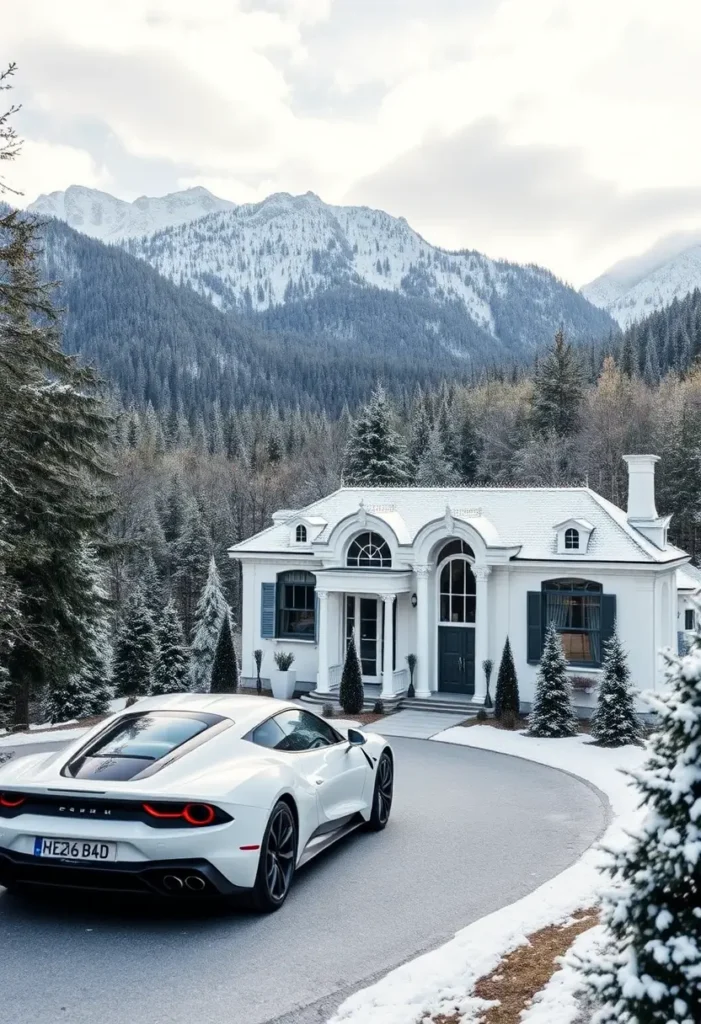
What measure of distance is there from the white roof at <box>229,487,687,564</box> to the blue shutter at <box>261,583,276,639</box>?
3.48 feet

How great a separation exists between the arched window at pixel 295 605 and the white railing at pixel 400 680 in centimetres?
281

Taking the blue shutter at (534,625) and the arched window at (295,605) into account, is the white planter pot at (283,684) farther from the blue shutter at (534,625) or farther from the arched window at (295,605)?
the blue shutter at (534,625)

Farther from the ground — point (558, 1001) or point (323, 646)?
point (558, 1001)

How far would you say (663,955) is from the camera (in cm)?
321

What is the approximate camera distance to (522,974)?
5051 millimetres

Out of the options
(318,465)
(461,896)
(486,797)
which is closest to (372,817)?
(461,896)

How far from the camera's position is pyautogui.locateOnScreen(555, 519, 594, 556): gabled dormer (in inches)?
819

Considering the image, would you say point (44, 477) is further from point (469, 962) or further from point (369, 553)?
point (469, 962)

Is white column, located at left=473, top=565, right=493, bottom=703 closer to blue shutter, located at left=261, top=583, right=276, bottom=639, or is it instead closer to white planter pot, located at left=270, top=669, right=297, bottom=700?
white planter pot, located at left=270, top=669, right=297, bottom=700

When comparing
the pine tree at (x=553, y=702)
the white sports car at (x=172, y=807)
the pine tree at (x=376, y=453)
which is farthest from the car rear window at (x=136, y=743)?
the pine tree at (x=376, y=453)

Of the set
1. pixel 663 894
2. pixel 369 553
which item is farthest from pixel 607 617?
pixel 663 894

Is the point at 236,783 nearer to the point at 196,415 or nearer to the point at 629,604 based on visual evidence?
the point at 629,604

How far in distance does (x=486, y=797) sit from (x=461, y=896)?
4675mm

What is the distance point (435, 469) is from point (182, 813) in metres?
52.3
